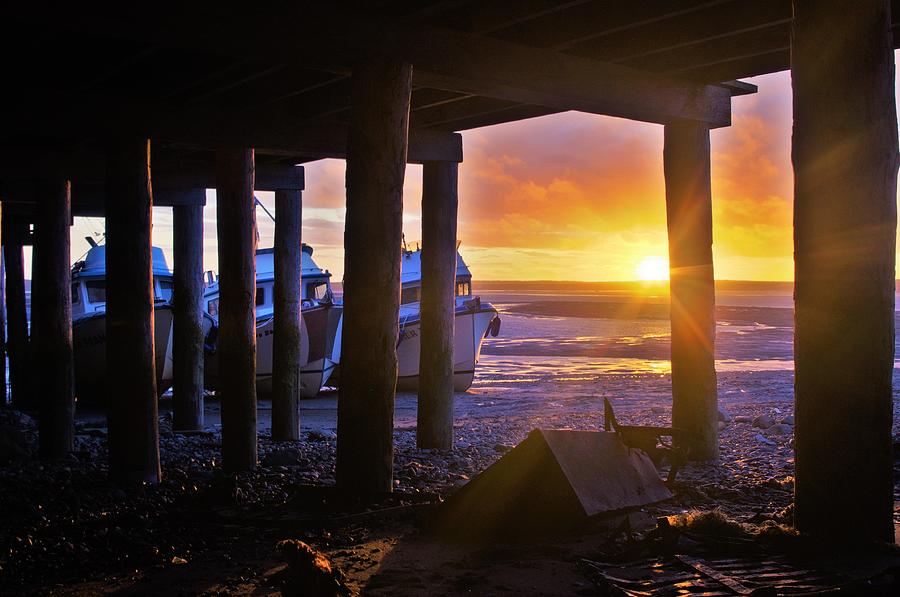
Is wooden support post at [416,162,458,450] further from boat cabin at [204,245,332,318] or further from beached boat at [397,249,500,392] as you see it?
boat cabin at [204,245,332,318]

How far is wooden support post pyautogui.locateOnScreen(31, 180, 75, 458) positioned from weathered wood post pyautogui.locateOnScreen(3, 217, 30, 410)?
697 cm

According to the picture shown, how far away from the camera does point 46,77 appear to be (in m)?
8.76

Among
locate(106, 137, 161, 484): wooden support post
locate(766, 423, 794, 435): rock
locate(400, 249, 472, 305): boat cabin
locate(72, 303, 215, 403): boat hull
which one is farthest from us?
locate(400, 249, 472, 305): boat cabin

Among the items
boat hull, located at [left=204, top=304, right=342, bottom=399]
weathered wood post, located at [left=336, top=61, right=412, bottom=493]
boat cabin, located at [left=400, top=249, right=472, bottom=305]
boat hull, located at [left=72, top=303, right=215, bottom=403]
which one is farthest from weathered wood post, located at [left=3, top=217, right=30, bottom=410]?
weathered wood post, located at [left=336, top=61, right=412, bottom=493]

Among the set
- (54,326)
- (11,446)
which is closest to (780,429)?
(54,326)

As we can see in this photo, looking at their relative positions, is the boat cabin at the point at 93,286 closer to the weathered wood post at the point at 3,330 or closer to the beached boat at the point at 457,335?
the weathered wood post at the point at 3,330

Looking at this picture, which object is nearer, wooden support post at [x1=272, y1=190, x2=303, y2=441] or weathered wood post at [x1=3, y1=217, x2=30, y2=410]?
wooden support post at [x1=272, y1=190, x2=303, y2=441]

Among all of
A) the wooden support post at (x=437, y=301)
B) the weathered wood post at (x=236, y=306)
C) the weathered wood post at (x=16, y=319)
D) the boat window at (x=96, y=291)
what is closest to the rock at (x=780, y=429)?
the wooden support post at (x=437, y=301)

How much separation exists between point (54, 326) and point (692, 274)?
7654 millimetres

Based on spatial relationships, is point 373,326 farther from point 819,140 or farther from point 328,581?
point 819,140

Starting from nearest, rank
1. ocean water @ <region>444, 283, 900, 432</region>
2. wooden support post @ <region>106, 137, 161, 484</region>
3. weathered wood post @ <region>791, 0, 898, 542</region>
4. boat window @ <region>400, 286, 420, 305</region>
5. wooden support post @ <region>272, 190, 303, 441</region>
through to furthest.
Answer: weathered wood post @ <region>791, 0, 898, 542</region>
wooden support post @ <region>106, 137, 161, 484</region>
wooden support post @ <region>272, 190, 303, 441</region>
ocean water @ <region>444, 283, 900, 432</region>
boat window @ <region>400, 286, 420, 305</region>

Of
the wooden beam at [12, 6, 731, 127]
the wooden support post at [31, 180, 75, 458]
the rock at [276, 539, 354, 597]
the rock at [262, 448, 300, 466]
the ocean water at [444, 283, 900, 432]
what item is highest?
the wooden beam at [12, 6, 731, 127]

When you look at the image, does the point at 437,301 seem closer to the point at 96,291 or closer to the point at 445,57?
the point at 445,57

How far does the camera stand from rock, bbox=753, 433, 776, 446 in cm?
1138
